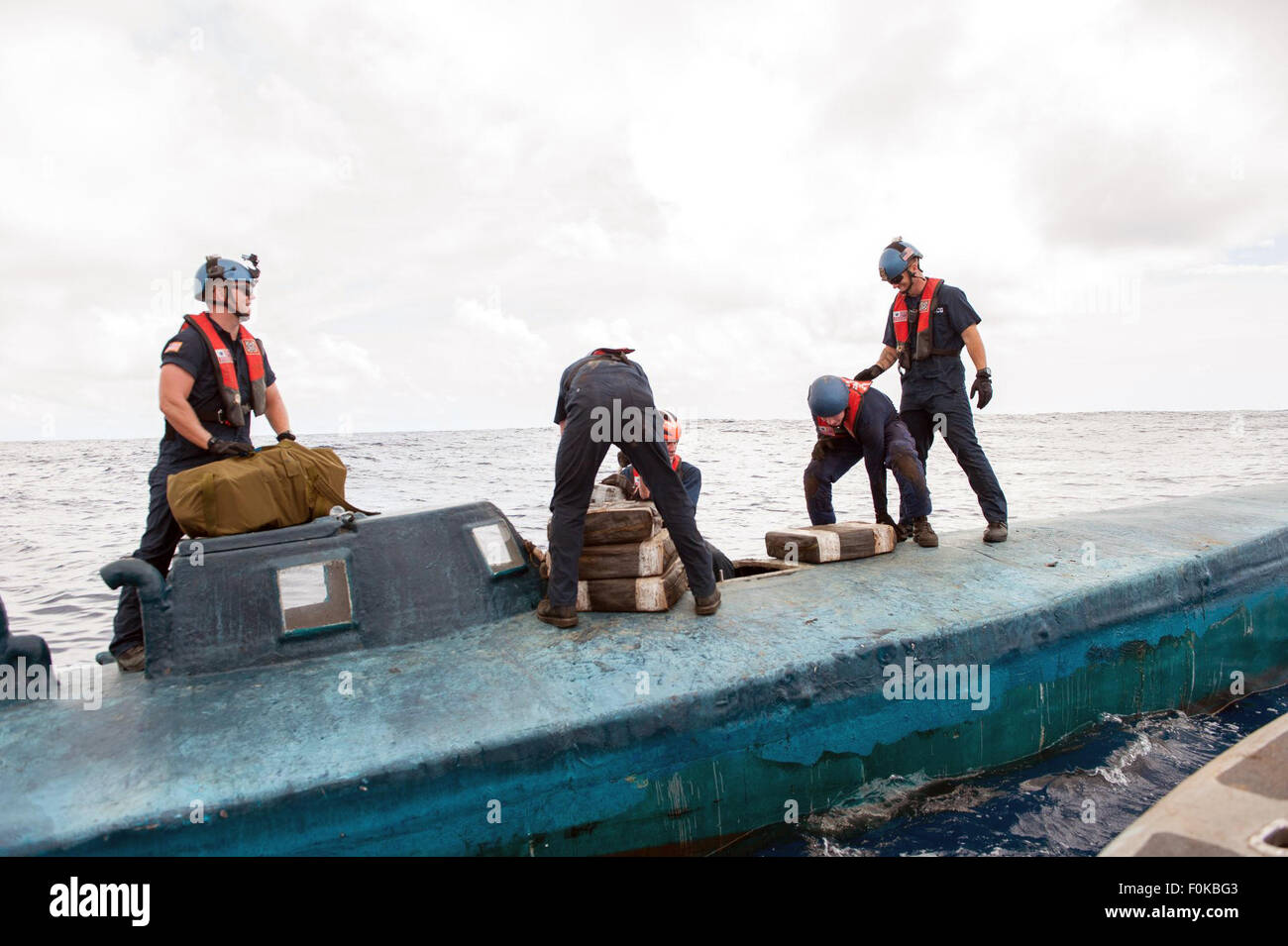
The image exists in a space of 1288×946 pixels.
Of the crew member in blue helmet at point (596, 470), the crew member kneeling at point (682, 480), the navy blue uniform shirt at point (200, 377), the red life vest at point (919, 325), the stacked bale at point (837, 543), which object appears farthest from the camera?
the red life vest at point (919, 325)

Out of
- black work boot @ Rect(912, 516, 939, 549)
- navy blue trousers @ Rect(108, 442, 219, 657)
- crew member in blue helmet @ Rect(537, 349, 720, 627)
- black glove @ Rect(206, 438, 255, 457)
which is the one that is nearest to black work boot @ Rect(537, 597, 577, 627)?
crew member in blue helmet @ Rect(537, 349, 720, 627)

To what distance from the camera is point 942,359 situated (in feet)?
21.2

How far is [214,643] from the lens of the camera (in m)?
4.04

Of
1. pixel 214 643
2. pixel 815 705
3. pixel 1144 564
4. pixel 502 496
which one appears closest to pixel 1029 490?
pixel 502 496

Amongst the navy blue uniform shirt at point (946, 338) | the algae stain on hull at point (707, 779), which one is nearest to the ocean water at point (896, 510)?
the algae stain on hull at point (707, 779)

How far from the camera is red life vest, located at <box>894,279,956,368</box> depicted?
6473 millimetres

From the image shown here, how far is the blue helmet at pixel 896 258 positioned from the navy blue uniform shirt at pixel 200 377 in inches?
191

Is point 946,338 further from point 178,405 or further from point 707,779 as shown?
point 178,405

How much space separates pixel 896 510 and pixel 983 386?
1354 cm

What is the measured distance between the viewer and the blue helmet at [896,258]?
21.4 ft

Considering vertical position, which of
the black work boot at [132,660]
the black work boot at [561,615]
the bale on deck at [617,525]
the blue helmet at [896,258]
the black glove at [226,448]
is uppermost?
the blue helmet at [896,258]

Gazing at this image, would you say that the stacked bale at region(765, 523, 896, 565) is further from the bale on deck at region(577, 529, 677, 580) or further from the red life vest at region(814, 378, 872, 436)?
the bale on deck at region(577, 529, 677, 580)

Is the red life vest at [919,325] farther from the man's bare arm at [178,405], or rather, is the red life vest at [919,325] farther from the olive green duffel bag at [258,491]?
the man's bare arm at [178,405]

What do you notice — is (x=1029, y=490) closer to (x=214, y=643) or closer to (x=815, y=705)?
(x=815, y=705)
